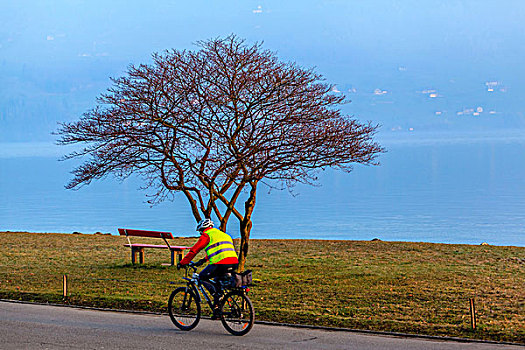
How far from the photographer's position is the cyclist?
11.2 metres

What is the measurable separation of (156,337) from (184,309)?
0.81m

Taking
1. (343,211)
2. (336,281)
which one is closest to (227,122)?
(336,281)

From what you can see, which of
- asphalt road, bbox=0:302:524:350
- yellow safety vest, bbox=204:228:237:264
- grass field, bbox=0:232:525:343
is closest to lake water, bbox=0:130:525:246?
grass field, bbox=0:232:525:343

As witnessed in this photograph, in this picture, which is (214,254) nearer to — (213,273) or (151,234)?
(213,273)

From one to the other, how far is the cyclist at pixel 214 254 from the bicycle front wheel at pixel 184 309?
0.48 metres

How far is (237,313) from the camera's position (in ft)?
36.5

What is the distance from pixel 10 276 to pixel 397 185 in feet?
271

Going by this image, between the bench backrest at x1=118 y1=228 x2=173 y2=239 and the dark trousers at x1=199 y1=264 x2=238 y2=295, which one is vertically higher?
the bench backrest at x1=118 y1=228 x2=173 y2=239

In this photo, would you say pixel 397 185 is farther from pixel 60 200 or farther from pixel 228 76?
pixel 228 76

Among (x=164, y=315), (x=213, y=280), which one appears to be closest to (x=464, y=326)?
(x=213, y=280)

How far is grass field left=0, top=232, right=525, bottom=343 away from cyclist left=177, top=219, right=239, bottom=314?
1809mm

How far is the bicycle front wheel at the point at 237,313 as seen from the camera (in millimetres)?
11039

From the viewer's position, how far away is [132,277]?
62.0ft

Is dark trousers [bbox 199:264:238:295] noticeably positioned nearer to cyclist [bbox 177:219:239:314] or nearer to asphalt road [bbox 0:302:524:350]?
cyclist [bbox 177:219:239:314]
